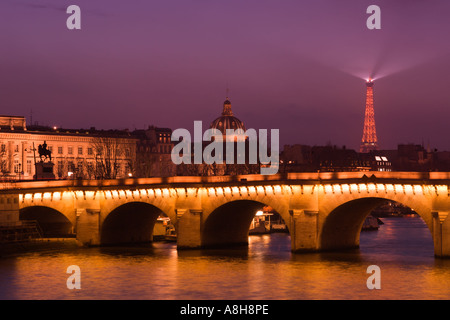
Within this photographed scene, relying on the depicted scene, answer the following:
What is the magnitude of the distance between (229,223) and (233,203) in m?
4.21

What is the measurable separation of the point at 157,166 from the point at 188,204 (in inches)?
4392

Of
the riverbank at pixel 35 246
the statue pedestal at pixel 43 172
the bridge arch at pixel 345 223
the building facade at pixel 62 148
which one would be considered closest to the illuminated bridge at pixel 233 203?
the bridge arch at pixel 345 223

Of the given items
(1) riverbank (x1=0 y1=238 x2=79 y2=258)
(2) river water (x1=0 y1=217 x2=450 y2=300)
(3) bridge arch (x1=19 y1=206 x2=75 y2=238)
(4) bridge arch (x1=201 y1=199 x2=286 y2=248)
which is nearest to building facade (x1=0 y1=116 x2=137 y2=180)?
(3) bridge arch (x1=19 y1=206 x2=75 y2=238)

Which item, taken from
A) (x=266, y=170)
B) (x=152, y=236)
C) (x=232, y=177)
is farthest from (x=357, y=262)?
(x=266, y=170)

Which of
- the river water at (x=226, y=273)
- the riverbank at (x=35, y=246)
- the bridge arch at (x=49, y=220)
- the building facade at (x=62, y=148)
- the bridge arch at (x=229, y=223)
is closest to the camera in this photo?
the river water at (x=226, y=273)

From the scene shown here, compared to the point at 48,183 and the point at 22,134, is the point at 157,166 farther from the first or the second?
the point at 48,183

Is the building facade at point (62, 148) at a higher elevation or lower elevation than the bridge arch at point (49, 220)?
higher

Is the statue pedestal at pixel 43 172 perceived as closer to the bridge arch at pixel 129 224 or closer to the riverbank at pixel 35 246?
the riverbank at pixel 35 246

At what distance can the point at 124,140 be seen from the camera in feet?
578

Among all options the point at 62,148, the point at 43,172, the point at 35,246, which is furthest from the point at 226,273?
the point at 62,148

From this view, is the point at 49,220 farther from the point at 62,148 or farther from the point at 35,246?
the point at 62,148

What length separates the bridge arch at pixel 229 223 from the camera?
80312mm

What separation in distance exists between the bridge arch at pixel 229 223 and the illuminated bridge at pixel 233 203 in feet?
0.30

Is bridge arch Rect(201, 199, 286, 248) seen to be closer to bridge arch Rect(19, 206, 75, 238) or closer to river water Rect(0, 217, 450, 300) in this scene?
river water Rect(0, 217, 450, 300)
